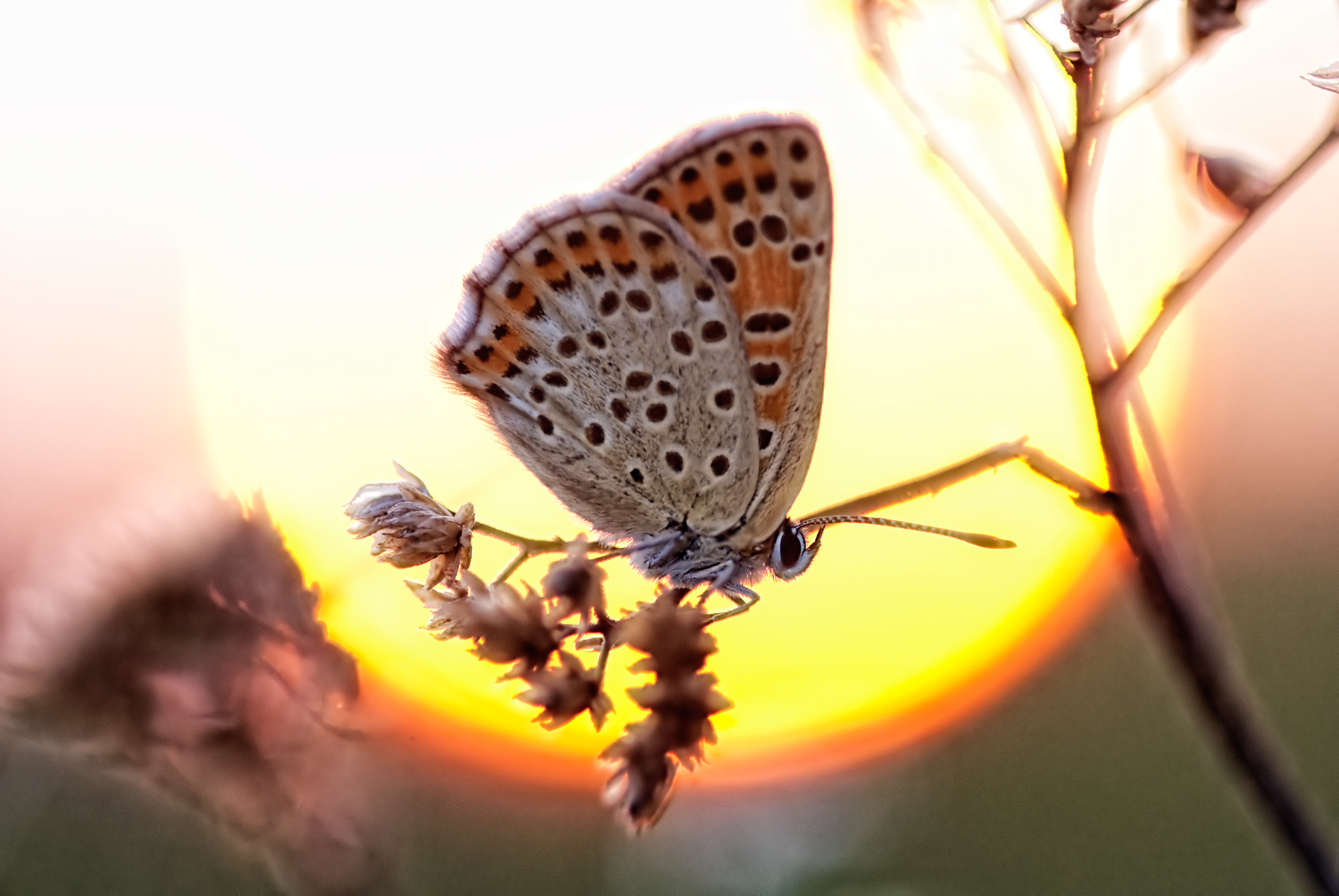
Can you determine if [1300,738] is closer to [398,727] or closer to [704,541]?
[704,541]

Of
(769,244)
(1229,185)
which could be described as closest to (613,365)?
(769,244)

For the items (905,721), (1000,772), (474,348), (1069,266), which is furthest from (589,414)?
(1000,772)

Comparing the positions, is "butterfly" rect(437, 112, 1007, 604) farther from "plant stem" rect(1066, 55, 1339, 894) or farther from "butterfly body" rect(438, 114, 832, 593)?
"plant stem" rect(1066, 55, 1339, 894)

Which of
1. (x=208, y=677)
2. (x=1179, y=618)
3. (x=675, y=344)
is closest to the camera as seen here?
(x=1179, y=618)

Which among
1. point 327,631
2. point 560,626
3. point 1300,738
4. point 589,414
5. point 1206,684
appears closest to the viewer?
point 1206,684

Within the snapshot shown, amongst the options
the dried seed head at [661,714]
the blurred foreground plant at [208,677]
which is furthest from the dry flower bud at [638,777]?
the blurred foreground plant at [208,677]

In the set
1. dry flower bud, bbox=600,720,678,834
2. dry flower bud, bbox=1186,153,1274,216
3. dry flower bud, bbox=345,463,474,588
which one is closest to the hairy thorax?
dry flower bud, bbox=345,463,474,588

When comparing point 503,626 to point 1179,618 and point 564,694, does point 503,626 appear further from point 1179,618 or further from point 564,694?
point 1179,618
